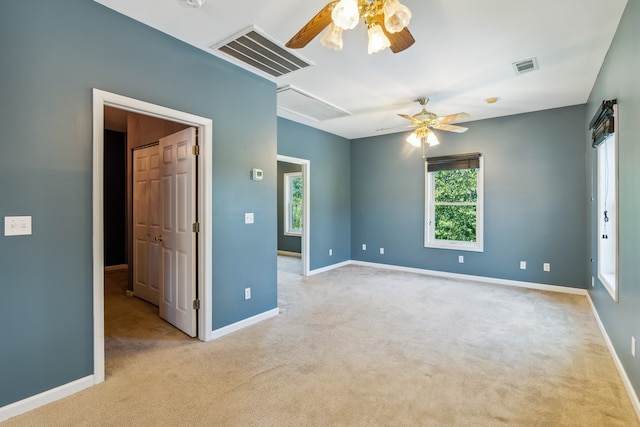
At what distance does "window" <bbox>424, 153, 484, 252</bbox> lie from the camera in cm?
532

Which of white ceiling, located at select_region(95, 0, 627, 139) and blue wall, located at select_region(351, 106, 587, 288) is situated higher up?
white ceiling, located at select_region(95, 0, 627, 139)

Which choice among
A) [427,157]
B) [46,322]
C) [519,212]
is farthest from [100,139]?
[519,212]

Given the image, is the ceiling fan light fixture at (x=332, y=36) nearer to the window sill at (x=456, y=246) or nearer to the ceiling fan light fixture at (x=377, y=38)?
the ceiling fan light fixture at (x=377, y=38)

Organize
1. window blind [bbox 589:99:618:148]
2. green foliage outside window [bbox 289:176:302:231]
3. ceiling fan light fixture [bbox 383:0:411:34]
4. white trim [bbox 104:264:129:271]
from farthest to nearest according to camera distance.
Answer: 1. green foliage outside window [bbox 289:176:302:231]
2. white trim [bbox 104:264:129:271]
3. window blind [bbox 589:99:618:148]
4. ceiling fan light fixture [bbox 383:0:411:34]

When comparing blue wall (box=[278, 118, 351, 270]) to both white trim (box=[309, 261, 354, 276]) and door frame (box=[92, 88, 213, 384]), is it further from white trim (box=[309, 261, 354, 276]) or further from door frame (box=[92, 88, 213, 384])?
door frame (box=[92, 88, 213, 384])

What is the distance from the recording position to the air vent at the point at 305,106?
397cm

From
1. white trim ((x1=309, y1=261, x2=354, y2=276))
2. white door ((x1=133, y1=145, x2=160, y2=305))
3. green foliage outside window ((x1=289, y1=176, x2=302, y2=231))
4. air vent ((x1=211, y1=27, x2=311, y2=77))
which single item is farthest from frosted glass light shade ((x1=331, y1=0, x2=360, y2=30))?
green foliage outside window ((x1=289, y1=176, x2=302, y2=231))

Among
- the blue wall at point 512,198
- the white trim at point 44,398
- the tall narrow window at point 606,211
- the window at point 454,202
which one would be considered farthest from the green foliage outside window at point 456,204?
the white trim at point 44,398

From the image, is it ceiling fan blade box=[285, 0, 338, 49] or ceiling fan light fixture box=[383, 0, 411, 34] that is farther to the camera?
ceiling fan blade box=[285, 0, 338, 49]

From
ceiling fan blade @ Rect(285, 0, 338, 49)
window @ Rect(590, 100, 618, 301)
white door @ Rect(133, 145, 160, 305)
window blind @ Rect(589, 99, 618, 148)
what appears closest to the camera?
ceiling fan blade @ Rect(285, 0, 338, 49)

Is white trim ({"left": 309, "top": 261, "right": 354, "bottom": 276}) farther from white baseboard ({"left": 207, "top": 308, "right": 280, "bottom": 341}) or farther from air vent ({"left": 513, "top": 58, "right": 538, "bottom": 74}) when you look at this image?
air vent ({"left": 513, "top": 58, "right": 538, "bottom": 74})

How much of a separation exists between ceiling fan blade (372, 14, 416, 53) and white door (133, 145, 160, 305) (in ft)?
10.2

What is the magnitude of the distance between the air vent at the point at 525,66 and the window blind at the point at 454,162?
2061 millimetres

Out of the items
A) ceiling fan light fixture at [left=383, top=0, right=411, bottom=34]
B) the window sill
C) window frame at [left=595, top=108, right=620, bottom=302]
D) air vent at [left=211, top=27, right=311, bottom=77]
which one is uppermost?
air vent at [left=211, top=27, right=311, bottom=77]
